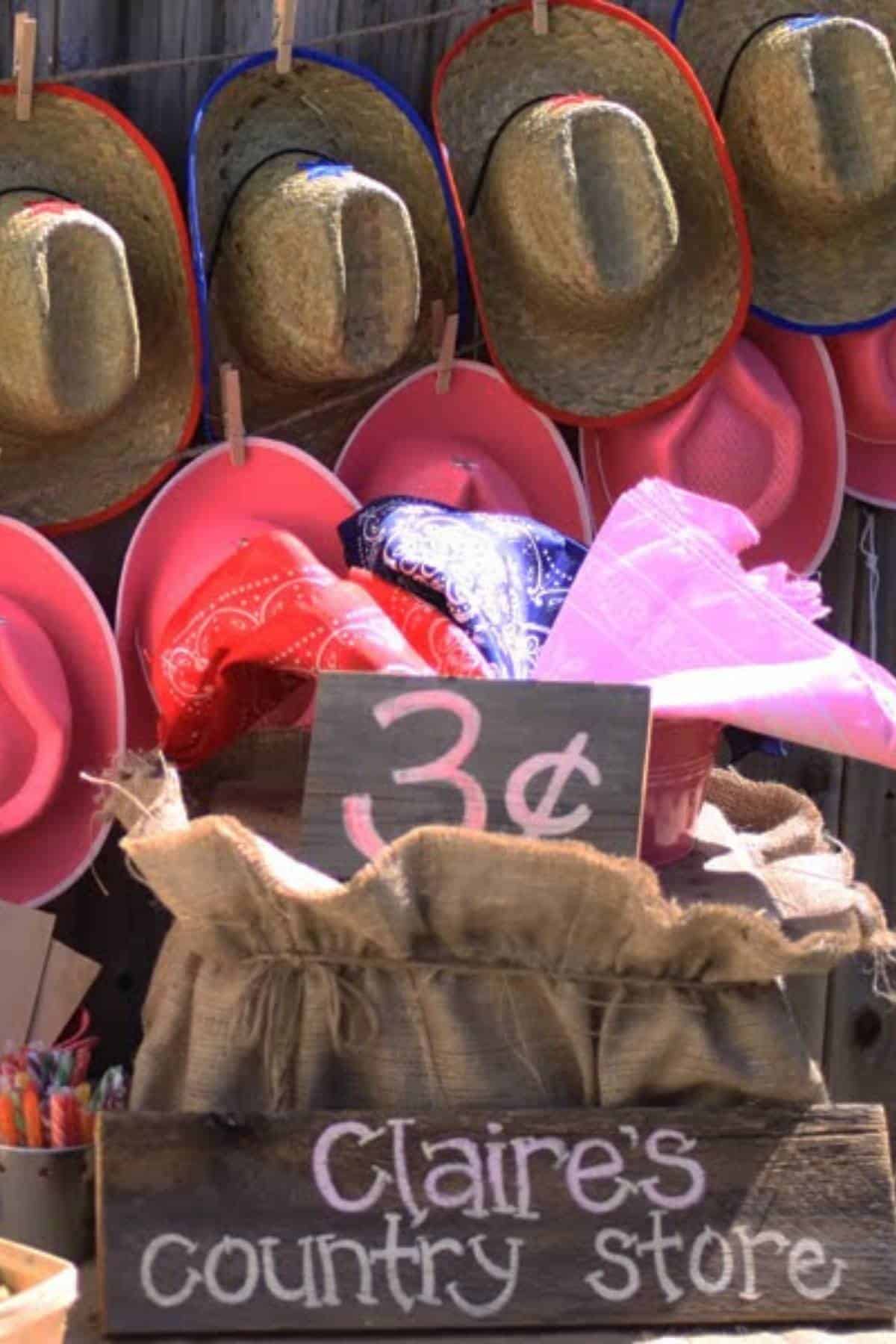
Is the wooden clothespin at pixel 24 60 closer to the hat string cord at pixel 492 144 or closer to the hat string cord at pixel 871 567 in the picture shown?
the hat string cord at pixel 492 144

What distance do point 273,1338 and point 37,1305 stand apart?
0.26 metres

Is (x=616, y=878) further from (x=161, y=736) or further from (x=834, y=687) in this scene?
(x=161, y=736)

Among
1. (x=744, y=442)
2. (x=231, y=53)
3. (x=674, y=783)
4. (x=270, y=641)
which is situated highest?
(x=231, y=53)

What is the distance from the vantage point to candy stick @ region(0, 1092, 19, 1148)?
2455 millimetres

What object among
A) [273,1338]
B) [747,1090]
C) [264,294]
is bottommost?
[273,1338]

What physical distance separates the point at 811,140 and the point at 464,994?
4.44 ft

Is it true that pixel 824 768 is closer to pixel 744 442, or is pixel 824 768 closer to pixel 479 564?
pixel 744 442

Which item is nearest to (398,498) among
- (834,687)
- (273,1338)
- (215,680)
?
(215,680)

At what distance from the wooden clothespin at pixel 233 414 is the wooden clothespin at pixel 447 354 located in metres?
0.27

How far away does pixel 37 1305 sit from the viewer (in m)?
2.00

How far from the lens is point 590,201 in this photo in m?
2.92

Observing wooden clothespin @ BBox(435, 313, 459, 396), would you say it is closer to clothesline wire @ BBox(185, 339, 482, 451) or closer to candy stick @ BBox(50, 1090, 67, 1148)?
clothesline wire @ BBox(185, 339, 482, 451)

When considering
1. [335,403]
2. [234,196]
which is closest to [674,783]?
[335,403]

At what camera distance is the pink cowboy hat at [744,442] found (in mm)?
3047
